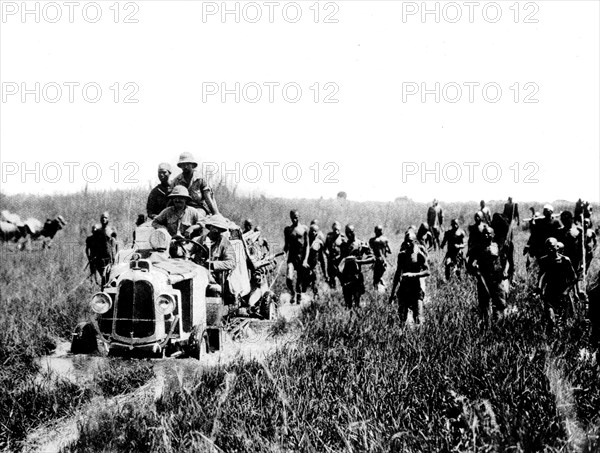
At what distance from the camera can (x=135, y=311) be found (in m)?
5.86

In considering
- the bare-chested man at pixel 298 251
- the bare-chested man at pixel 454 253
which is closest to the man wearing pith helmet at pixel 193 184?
the bare-chested man at pixel 298 251

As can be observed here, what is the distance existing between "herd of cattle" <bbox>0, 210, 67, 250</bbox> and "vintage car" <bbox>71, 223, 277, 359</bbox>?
11.6m

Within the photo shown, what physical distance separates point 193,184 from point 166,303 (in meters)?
2.94

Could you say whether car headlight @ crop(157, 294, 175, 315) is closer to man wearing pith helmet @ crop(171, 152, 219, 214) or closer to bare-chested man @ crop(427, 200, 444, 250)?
man wearing pith helmet @ crop(171, 152, 219, 214)

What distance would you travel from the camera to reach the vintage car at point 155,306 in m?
5.85

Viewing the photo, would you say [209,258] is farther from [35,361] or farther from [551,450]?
[551,450]

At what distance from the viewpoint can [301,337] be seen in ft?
25.0

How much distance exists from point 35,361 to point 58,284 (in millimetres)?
4625

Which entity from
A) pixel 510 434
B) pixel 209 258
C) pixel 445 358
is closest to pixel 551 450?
pixel 510 434

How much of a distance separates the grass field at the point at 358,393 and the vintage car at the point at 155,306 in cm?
43

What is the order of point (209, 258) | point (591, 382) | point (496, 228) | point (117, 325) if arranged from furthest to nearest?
1. point (496, 228)
2. point (209, 258)
3. point (117, 325)
4. point (591, 382)

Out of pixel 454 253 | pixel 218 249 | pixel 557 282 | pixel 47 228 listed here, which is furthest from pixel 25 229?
pixel 557 282

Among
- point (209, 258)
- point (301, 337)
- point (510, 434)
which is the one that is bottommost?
point (301, 337)

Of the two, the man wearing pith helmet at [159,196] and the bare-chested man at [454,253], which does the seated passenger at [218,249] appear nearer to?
the man wearing pith helmet at [159,196]
